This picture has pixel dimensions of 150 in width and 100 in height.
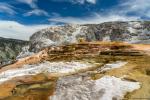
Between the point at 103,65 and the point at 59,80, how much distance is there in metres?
6.93

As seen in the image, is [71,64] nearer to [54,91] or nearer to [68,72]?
[68,72]

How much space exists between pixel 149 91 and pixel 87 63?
1348cm

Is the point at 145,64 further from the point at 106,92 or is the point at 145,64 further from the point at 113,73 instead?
the point at 106,92

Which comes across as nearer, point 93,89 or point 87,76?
point 93,89

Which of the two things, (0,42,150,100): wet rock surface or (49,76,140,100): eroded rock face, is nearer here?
(49,76,140,100): eroded rock face

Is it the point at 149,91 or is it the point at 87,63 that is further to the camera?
the point at 87,63

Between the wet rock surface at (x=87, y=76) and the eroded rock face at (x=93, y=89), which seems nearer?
the eroded rock face at (x=93, y=89)

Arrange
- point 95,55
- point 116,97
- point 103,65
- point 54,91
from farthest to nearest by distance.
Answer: point 95,55, point 103,65, point 54,91, point 116,97

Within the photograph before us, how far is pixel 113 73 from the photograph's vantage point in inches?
1374

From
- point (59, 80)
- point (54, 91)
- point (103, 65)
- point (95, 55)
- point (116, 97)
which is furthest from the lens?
point (95, 55)

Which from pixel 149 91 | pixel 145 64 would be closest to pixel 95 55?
pixel 145 64

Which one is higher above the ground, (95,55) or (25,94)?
(95,55)

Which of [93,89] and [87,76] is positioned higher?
[87,76]

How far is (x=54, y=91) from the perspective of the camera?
33844 mm
